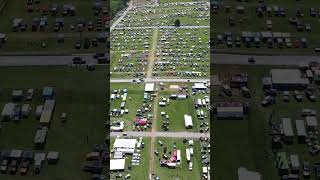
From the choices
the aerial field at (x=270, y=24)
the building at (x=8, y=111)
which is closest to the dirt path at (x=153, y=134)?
the aerial field at (x=270, y=24)

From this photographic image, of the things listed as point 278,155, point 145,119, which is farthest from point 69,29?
point 278,155

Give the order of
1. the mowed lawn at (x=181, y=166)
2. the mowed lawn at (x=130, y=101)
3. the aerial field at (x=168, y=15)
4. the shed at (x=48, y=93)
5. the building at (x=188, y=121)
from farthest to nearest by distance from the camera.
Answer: the aerial field at (x=168, y=15) < the shed at (x=48, y=93) < the mowed lawn at (x=130, y=101) < the building at (x=188, y=121) < the mowed lawn at (x=181, y=166)

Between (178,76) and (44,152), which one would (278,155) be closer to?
(178,76)

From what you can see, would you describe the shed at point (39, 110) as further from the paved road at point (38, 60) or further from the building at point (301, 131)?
the building at point (301, 131)

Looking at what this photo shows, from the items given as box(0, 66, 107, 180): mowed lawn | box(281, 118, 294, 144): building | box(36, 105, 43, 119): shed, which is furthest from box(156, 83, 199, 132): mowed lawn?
box(36, 105, 43, 119): shed

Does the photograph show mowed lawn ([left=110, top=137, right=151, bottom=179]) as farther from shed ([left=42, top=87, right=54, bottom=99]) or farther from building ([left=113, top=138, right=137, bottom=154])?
shed ([left=42, top=87, right=54, bottom=99])
